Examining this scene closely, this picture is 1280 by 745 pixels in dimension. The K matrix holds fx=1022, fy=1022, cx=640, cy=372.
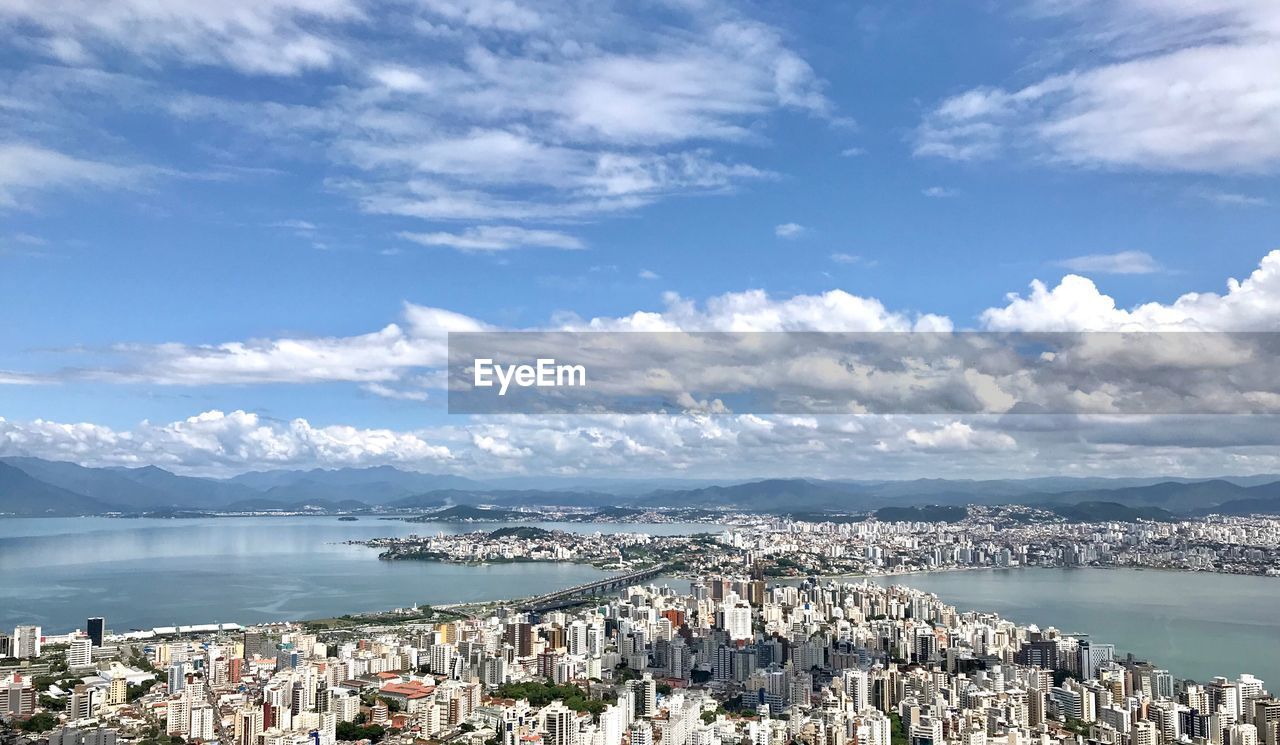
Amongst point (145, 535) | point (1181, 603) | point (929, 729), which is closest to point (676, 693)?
point (929, 729)

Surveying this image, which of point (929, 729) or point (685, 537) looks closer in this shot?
point (929, 729)

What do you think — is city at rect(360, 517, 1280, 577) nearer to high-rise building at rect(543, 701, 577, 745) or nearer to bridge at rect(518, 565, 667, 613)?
bridge at rect(518, 565, 667, 613)

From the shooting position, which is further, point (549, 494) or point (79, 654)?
point (549, 494)

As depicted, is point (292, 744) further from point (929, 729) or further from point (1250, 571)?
point (1250, 571)

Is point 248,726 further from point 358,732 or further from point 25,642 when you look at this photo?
point 25,642

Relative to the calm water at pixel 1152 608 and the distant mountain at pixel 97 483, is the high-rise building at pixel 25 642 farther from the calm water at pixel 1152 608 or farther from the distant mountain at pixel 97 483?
the distant mountain at pixel 97 483

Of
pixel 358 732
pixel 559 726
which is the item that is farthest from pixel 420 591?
pixel 559 726
